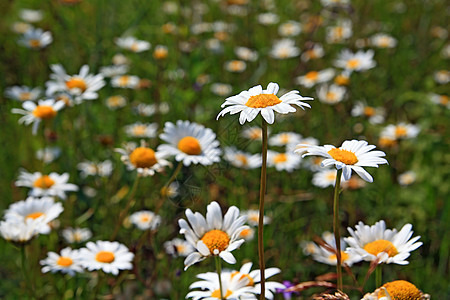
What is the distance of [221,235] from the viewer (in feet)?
3.34

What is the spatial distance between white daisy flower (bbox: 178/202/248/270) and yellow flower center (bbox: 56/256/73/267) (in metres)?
0.48

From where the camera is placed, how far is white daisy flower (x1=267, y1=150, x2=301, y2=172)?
83.8 inches

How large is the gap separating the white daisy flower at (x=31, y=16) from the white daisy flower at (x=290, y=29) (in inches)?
68.4

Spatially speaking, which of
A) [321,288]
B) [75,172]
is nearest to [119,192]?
[75,172]

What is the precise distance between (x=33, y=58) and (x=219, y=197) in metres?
1.67

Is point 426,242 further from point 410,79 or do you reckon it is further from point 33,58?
point 33,58

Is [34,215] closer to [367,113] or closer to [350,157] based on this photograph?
[350,157]

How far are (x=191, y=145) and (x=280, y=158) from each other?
0.86 metres

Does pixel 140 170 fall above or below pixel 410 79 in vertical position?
below

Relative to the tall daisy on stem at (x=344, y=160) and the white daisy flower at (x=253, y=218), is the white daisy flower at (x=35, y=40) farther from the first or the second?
the tall daisy on stem at (x=344, y=160)

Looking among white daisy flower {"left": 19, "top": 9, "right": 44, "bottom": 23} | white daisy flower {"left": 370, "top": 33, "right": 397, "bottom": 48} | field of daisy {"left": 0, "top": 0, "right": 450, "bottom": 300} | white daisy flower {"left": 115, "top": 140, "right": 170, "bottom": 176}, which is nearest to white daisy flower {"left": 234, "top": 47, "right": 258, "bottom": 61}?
field of daisy {"left": 0, "top": 0, "right": 450, "bottom": 300}

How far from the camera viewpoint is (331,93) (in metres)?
2.61

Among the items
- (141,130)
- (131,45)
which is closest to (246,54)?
(131,45)

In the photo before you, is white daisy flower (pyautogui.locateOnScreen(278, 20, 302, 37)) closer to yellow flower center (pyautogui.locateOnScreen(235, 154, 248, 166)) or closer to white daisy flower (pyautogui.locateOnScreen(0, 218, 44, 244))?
yellow flower center (pyautogui.locateOnScreen(235, 154, 248, 166))
